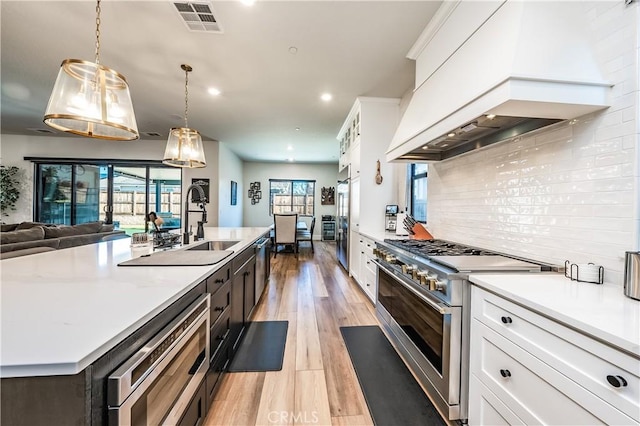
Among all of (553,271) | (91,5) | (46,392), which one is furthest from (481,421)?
(91,5)

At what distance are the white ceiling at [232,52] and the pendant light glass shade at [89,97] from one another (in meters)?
0.99

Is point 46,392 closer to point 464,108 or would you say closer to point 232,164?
point 464,108

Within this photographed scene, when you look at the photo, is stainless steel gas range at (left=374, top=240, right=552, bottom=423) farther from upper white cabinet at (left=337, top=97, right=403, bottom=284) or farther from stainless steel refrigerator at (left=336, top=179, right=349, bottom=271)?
stainless steel refrigerator at (left=336, top=179, right=349, bottom=271)

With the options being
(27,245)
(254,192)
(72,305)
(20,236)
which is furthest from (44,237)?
(254,192)

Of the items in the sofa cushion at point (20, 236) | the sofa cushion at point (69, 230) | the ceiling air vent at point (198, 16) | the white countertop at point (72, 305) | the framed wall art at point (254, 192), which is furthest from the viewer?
the framed wall art at point (254, 192)

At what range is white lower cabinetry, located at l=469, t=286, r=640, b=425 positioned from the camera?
2.46 ft

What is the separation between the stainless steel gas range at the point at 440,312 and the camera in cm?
137

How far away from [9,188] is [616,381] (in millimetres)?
9974

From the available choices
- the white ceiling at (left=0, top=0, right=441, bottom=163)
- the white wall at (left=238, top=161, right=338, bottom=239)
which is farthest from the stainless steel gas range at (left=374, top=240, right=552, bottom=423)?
the white wall at (left=238, top=161, right=338, bottom=239)

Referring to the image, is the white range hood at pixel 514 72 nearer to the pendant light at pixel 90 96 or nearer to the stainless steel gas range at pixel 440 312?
the stainless steel gas range at pixel 440 312

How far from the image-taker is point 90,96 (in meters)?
1.62

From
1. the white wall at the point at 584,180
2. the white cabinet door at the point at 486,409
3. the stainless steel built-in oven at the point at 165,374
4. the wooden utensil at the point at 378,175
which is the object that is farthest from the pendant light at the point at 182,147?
the white cabinet door at the point at 486,409

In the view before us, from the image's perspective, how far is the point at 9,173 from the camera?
20.4 ft

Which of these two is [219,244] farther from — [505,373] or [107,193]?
[107,193]
